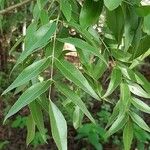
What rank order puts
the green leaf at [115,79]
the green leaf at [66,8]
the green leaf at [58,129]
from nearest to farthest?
1. the green leaf at [58,129]
2. the green leaf at [66,8]
3. the green leaf at [115,79]

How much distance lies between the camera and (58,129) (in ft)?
2.75

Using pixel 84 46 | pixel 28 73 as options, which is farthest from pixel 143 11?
pixel 28 73

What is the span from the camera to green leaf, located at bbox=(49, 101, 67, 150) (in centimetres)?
83

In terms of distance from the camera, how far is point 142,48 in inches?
41.3

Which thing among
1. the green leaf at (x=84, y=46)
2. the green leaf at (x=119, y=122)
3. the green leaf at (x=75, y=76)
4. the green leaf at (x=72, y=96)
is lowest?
the green leaf at (x=119, y=122)

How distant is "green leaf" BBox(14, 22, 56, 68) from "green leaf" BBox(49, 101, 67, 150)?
116 millimetres

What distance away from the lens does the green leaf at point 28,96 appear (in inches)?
32.9

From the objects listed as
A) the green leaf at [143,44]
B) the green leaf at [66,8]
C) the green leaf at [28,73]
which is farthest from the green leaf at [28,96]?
the green leaf at [143,44]

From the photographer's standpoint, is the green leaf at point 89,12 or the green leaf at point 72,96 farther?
the green leaf at point 89,12

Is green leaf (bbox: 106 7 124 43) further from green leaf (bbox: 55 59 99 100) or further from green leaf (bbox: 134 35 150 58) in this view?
green leaf (bbox: 55 59 99 100)

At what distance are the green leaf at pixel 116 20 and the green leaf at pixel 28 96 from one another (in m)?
0.23

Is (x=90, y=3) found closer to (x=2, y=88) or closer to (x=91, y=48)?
(x=91, y=48)

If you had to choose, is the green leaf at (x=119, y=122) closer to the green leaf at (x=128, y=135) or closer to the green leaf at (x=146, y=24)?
the green leaf at (x=128, y=135)

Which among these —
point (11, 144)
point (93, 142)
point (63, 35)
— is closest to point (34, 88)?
point (63, 35)
